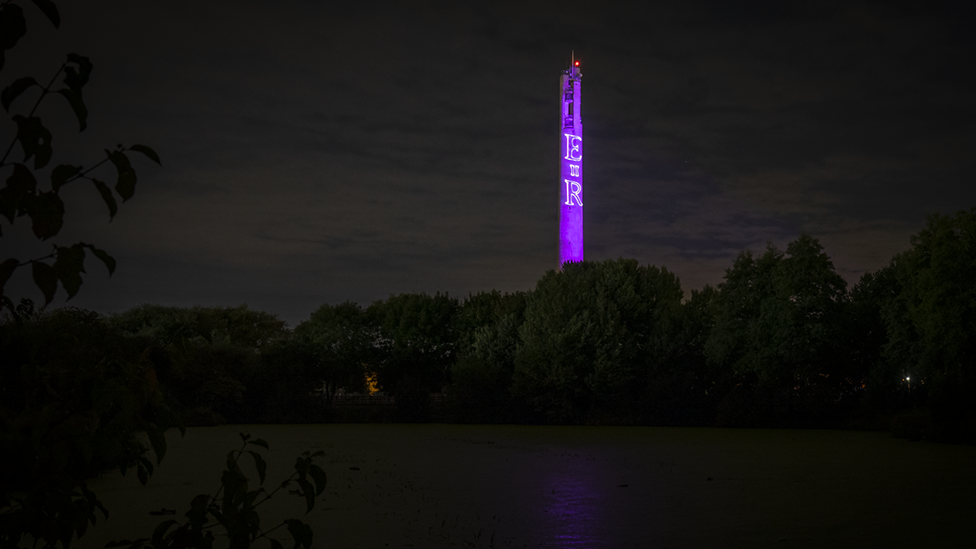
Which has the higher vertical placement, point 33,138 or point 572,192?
point 572,192

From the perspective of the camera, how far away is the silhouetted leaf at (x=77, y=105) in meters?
1.69

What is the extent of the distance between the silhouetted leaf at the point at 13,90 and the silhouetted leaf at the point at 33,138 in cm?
5

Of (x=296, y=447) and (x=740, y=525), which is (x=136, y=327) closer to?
(x=296, y=447)

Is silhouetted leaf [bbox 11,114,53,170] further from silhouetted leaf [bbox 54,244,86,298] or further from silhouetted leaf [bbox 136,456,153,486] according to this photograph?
silhouetted leaf [bbox 136,456,153,486]

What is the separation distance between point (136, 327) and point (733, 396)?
35239 millimetres

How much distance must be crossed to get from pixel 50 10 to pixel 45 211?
39 cm

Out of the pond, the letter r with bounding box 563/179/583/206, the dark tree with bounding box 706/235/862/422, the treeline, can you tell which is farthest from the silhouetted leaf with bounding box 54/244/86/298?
the letter r with bounding box 563/179/583/206

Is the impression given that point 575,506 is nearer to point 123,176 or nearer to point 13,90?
point 123,176

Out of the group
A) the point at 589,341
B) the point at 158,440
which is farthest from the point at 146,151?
the point at 589,341

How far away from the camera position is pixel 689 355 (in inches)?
1334

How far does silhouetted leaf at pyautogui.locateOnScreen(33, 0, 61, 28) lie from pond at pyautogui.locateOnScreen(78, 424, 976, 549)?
6.49 m

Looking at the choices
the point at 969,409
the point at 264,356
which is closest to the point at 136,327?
the point at 264,356

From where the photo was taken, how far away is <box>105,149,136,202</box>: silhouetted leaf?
5.92ft

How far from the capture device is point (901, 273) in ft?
91.7
